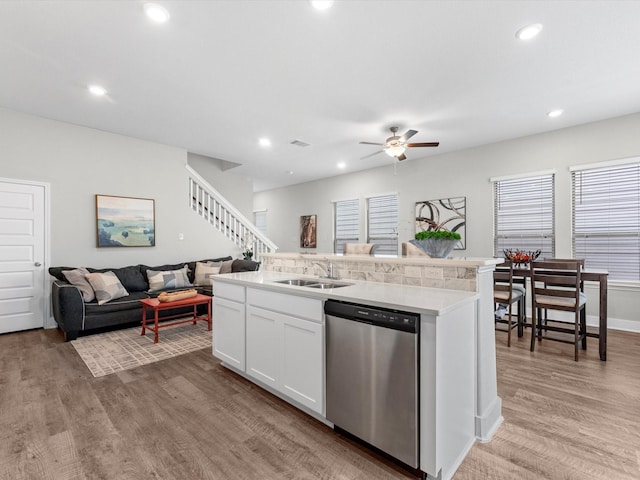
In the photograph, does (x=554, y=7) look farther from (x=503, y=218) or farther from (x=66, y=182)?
(x=66, y=182)

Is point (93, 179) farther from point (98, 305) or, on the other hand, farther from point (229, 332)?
point (229, 332)

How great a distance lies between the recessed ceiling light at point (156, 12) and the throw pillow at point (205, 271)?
3790 mm

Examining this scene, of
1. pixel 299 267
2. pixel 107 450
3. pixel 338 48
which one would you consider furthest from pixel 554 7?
pixel 107 450

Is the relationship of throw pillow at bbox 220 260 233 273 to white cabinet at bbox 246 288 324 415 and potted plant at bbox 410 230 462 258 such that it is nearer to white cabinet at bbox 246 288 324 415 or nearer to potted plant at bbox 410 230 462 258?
white cabinet at bbox 246 288 324 415

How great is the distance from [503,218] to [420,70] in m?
3.41

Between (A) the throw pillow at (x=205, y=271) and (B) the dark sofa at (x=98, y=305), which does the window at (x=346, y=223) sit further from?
(B) the dark sofa at (x=98, y=305)

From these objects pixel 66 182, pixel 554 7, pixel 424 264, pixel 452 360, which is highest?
pixel 554 7

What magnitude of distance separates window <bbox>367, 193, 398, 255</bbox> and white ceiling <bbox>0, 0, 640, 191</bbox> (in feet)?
7.48

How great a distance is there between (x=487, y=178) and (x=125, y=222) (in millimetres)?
6217

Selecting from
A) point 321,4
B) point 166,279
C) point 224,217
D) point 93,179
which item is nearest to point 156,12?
point 321,4

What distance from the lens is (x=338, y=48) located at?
9.11ft

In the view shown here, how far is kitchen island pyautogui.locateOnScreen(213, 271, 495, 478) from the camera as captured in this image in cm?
152

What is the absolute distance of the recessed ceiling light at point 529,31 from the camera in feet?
8.02

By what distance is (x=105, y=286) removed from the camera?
415 cm
